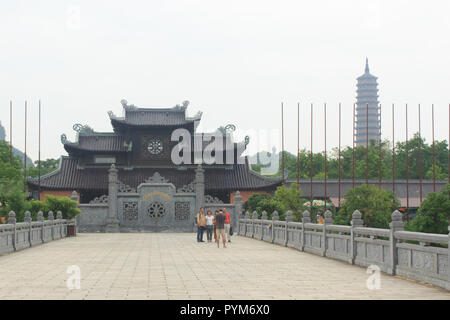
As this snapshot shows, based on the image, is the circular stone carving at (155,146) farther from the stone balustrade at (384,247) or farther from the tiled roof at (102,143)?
Answer: the stone balustrade at (384,247)

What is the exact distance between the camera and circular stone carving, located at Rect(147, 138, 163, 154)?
53.7 m

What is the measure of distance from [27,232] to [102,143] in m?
30.3

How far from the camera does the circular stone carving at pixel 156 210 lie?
43500 millimetres

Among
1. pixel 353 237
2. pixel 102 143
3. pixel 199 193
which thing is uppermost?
pixel 102 143

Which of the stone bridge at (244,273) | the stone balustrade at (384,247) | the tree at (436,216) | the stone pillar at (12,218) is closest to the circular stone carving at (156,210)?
the stone balustrade at (384,247)

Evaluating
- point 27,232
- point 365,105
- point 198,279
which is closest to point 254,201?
point 27,232

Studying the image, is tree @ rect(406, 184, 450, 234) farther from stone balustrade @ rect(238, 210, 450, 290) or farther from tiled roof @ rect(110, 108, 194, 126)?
tiled roof @ rect(110, 108, 194, 126)

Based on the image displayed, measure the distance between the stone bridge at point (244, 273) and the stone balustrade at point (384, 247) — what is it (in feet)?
0.07

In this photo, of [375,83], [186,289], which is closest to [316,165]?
[186,289]

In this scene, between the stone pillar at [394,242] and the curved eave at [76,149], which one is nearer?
the stone pillar at [394,242]

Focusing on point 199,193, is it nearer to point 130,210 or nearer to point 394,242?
point 130,210

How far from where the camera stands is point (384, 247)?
1445 cm

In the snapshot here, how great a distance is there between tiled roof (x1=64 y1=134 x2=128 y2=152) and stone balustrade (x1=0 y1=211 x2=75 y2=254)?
19.6 meters
